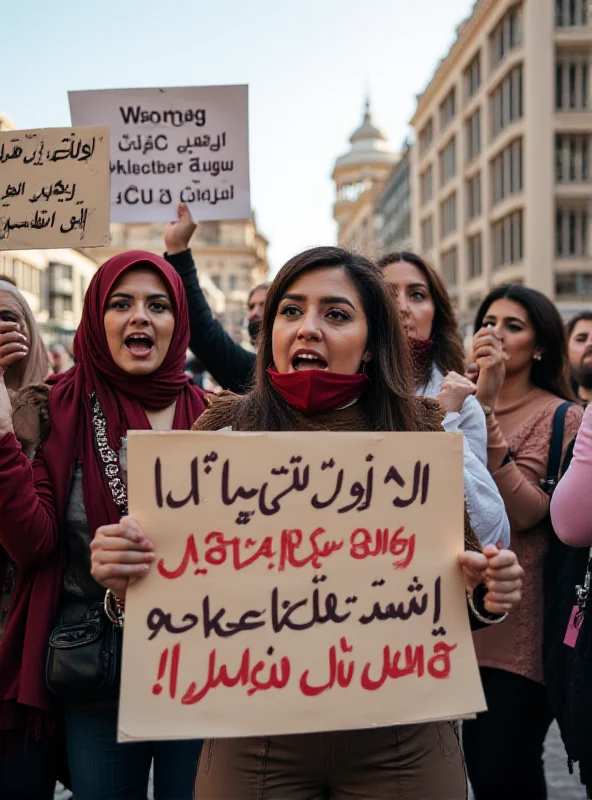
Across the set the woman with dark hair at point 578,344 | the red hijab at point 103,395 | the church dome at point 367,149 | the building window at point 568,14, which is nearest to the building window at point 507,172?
the building window at point 568,14

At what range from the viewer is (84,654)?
2121 millimetres

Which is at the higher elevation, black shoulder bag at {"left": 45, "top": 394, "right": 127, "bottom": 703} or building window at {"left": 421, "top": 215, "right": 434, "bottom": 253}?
building window at {"left": 421, "top": 215, "right": 434, "bottom": 253}

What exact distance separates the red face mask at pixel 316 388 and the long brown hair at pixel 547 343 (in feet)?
4.74

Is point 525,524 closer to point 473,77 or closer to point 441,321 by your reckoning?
point 441,321

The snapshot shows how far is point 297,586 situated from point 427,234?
169 ft

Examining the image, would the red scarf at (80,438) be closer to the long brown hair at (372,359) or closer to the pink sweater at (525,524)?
the long brown hair at (372,359)

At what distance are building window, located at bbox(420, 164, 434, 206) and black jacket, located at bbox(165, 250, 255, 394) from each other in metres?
48.0

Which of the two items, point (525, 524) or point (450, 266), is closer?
point (525, 524)

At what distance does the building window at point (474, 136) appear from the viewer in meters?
40.9

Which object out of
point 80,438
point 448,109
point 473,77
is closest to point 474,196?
point 473,77

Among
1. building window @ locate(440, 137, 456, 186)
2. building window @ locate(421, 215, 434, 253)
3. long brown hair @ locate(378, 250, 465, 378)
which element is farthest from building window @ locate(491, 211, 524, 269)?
long brown hair @ locate(378, 250, 465, 378)

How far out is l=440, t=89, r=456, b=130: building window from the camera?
45.1 metres

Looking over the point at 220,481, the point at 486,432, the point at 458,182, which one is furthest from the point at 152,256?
the point at 458,182

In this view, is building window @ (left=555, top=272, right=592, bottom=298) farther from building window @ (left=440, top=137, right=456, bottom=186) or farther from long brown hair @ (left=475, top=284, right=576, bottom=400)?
long brown hair @ (left=475, top=284, right=576, bottom=400)
